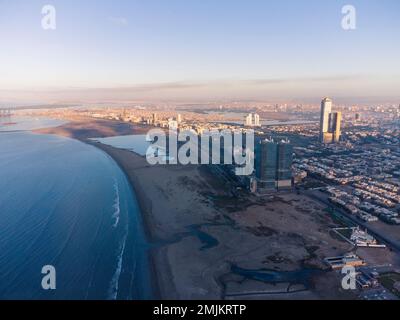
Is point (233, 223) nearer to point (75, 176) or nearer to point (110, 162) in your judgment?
point (75, 176)

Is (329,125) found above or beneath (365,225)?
above

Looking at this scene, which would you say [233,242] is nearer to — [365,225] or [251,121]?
[365,225]

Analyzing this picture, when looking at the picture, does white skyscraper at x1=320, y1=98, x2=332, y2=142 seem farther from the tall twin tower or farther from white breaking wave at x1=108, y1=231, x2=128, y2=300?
white breaking wave at x1=108, y1=231, x2=128, y2=300
